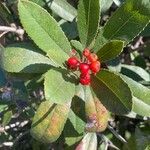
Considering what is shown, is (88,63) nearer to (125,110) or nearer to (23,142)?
(125,110)

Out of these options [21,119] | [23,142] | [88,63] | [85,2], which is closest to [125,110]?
[88,63]

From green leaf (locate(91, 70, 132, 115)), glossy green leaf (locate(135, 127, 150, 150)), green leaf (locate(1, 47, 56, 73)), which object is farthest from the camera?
glossy green leaf (locate(135, 127, 150, 150))

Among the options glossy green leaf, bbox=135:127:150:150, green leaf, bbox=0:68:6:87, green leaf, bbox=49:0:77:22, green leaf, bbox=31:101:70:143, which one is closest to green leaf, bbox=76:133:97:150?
glossy green leaf, bbox=135:127:150:150

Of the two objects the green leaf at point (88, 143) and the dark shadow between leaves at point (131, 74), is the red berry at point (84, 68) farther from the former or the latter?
the dark shadow between leaves at point (131, 74)

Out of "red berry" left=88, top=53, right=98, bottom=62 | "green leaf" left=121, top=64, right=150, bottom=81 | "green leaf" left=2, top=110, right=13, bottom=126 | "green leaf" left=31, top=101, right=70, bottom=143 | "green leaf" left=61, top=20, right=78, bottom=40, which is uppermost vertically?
"green leaf" left=61, top=20, right=78, bottom=40

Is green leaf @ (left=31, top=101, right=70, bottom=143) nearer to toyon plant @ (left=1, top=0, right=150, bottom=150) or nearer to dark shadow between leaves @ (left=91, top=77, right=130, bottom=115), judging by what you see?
toyon plant @ (left=1, top=0, right=150, bottom=150)

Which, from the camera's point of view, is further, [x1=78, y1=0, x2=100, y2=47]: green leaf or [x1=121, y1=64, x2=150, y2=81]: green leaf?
[x1=121, y1=64, x2=150, y2=81]: green leaf

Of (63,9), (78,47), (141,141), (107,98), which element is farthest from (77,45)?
Answer: (141,141)

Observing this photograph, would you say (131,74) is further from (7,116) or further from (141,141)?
(7,116)

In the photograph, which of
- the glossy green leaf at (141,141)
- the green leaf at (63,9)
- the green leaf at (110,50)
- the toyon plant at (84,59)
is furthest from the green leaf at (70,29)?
the glossy green leaf at (141,141)
